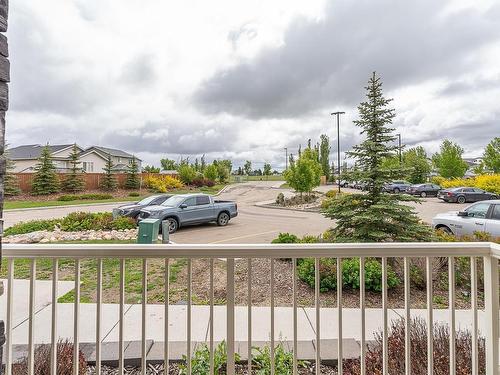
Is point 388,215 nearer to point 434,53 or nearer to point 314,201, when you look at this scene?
point 434,53

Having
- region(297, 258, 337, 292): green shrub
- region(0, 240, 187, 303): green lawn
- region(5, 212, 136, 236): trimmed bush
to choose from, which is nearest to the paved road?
region(5, 212, 136, 236): trimmed bush

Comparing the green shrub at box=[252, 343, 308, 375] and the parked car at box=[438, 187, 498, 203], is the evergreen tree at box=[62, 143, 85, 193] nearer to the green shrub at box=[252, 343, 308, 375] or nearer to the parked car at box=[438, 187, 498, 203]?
the green shrub at box=[252, 343, 308, 375]

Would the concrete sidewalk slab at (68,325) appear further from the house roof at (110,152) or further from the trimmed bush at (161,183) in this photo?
the house roof at (110,152)

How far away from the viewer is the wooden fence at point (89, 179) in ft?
8.55

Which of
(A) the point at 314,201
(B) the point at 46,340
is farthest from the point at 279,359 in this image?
(A) the point at 314,201

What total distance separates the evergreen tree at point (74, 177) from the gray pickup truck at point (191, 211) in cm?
147

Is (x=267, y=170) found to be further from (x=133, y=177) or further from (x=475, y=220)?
(x=475, y=220)

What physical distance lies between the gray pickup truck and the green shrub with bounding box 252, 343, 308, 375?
3.64m

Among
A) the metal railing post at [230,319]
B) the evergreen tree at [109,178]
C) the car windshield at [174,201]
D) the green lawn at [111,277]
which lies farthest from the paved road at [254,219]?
the metal railing post at [230,319]

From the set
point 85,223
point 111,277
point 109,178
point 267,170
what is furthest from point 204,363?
point 267,170

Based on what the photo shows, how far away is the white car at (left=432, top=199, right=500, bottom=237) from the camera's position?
325cm

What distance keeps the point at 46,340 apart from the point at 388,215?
310cm

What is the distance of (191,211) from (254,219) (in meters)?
1.43

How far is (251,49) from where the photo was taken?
2.99 m
